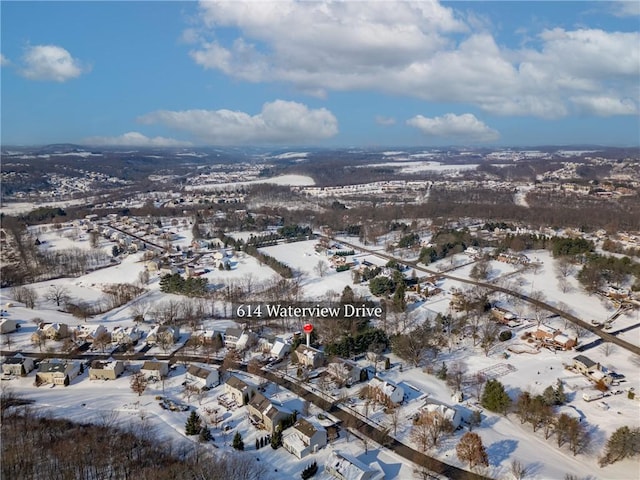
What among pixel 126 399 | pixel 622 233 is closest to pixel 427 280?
pixel 126 399

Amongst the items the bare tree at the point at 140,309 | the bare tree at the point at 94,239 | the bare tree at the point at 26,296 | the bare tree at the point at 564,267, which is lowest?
the bare tree at the point at 140,309

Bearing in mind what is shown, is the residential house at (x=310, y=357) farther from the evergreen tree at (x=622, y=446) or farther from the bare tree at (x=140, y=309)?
the evergreen tree at (x=622, y=446)

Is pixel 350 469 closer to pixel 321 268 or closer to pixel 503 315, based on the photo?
pixel 503 315

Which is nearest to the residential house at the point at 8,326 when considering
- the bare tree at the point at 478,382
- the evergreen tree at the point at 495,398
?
the bare tree at the point at 478,382

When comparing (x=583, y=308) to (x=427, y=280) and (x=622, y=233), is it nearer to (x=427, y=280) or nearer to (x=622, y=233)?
(x=427, y=280)

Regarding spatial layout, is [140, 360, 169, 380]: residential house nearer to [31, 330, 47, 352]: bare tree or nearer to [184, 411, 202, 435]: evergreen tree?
[184, 411, 202, 435]: evergreen tree

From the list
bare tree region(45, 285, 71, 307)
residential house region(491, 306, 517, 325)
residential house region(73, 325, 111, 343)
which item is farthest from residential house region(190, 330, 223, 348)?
residential house region(491, 306, 517, 325)
